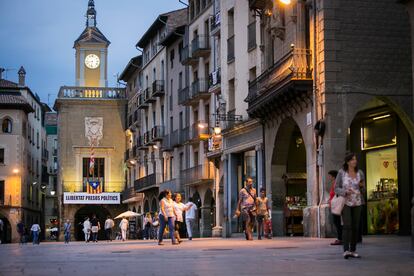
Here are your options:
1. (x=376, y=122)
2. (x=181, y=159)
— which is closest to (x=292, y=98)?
(x=376, y=122)

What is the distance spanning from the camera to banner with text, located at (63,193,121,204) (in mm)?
80500

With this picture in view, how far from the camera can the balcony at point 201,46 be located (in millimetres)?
51375

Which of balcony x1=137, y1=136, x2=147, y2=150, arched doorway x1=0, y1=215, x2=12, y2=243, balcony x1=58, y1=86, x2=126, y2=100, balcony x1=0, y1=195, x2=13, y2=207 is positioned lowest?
arched doorway x1=0, y1=215, x2=12, y2=243

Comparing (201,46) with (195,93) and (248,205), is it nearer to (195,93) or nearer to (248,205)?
(195,93)

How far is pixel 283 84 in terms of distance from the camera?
28828 mm

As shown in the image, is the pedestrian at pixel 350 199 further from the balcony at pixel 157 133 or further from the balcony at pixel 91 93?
the balcony at pixel 91 93

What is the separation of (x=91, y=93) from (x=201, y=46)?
34264 mm

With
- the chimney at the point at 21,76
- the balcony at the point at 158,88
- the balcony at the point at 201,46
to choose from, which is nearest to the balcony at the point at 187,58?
the balcony at the point at 201,46

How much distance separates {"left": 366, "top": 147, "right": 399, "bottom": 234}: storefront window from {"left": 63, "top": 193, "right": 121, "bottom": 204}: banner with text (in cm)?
5316

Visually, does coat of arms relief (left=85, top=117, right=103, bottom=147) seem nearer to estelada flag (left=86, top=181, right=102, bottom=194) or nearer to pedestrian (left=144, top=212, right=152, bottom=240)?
estelada flag (left=86, top=181, right=102, bottom=194)

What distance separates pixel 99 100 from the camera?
277 ft

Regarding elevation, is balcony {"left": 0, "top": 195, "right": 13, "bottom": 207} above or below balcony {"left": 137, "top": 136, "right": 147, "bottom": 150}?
below

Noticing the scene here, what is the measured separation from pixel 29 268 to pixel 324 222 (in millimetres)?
13501

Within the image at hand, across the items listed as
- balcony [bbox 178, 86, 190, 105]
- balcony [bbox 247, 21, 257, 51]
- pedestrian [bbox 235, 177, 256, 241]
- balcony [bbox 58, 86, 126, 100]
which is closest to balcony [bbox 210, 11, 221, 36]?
balcony [bbox 178, 86, 190, 105]
